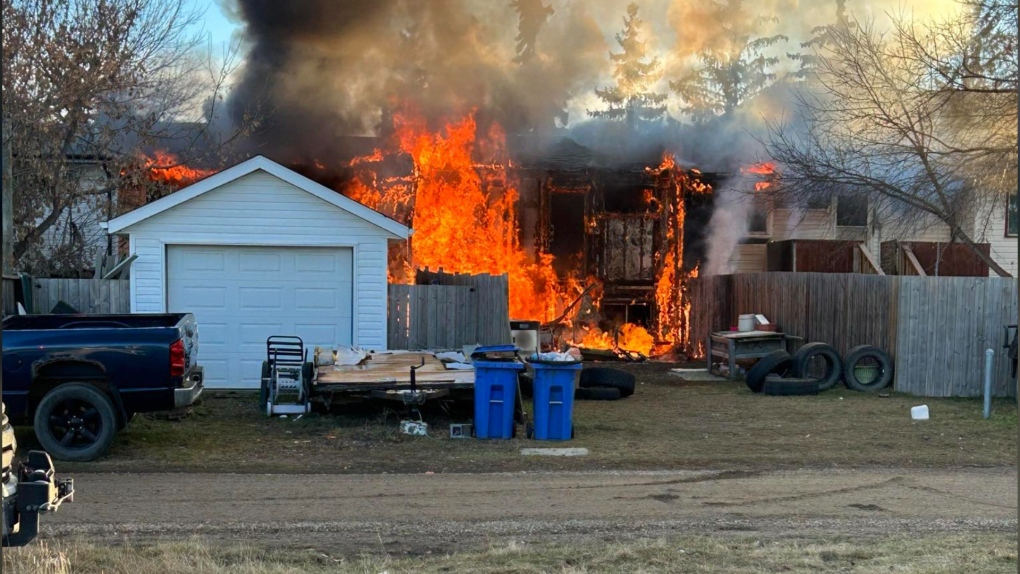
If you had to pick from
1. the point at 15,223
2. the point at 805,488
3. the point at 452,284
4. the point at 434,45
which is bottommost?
the point at 805,488

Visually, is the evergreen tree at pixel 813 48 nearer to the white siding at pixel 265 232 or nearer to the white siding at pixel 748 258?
the white siding at pixel 748 258

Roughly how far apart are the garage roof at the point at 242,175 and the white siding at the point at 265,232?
98 mm

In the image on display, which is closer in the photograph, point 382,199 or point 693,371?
point 693,371

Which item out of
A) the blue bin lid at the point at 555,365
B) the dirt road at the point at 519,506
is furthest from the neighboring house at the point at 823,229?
the dirt road at the point at 519,506

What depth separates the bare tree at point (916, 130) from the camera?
49.7ft

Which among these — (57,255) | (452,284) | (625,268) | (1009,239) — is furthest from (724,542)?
(1009,239)

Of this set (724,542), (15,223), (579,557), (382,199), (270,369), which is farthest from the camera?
(382,199)

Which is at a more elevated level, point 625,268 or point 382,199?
point 382,199

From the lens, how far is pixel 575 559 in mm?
5445

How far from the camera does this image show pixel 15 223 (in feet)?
53.4

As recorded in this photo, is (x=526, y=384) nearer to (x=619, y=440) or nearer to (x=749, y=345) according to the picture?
(x=619, y=440)

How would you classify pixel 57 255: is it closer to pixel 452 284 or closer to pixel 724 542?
pixel 452 284

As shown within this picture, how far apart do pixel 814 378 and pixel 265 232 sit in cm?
971

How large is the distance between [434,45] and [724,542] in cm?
1935
